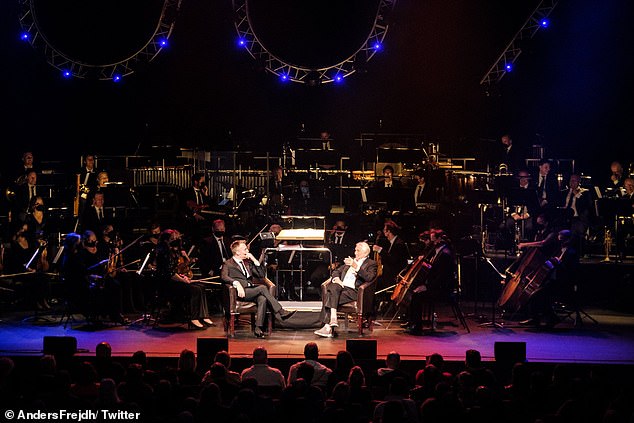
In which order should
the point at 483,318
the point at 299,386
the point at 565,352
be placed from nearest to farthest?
the point at 299,386
the point at 565,352
the point at 483,318

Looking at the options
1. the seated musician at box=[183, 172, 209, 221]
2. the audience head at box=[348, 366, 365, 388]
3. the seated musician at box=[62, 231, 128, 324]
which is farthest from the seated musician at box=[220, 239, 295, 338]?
the audience head at box=[348, 366, 365, 388]

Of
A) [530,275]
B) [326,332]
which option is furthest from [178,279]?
Result: [530,275]

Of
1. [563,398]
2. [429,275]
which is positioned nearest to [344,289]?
[429,275]

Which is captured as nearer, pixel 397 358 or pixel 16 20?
pixel 397 358

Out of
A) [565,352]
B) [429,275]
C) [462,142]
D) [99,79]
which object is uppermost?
[99,79]

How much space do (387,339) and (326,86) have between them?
28.7ft

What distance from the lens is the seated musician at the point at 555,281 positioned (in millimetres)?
13430

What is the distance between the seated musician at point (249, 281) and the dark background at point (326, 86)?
6.74 m

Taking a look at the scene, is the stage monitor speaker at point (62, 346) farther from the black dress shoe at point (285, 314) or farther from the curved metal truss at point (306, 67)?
the curved metal truss at point (306, 67)

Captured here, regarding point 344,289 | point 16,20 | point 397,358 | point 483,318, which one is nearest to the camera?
point 397,358

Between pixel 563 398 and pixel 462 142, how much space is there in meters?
12.6

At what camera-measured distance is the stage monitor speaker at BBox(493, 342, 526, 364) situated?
9477mm

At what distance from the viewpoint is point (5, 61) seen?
63.3 ft

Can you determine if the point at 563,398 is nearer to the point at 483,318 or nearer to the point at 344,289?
the point at 344,289
